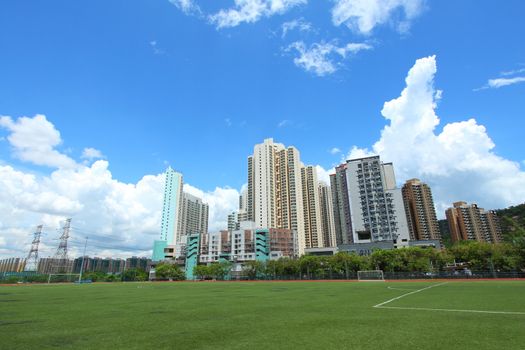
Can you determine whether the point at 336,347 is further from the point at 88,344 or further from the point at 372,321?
the point at 88,344

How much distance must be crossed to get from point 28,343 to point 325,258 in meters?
75.1

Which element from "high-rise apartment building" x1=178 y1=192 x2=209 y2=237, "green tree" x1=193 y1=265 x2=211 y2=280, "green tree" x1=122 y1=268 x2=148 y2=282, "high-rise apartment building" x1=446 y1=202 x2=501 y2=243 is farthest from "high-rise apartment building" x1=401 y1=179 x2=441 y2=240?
"green tree" x1=122 y1=268 x2=148 y2=282

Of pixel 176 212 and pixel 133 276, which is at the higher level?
pixel 176 212

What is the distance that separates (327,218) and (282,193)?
Result: 38527mm

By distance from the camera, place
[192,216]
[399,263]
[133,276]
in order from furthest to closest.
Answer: [192,216] → [133,276] → [399,263]

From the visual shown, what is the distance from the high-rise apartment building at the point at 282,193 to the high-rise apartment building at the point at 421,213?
4494 centimetres

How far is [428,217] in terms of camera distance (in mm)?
149000

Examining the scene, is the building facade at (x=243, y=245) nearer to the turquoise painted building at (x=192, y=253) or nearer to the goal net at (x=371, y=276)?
the turquoise painted building at (x=192, y=253)

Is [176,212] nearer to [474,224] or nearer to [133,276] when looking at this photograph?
[133,276]

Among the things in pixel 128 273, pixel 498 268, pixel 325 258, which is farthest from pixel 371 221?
pixel 128 273

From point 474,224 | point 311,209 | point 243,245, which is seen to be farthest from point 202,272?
point 474,224

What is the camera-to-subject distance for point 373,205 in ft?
364

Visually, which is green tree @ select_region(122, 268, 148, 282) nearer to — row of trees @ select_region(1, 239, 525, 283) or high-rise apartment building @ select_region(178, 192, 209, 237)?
row of trees @ select_region(1, 239, 525, 283)

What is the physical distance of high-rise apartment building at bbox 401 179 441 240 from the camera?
148 metres
